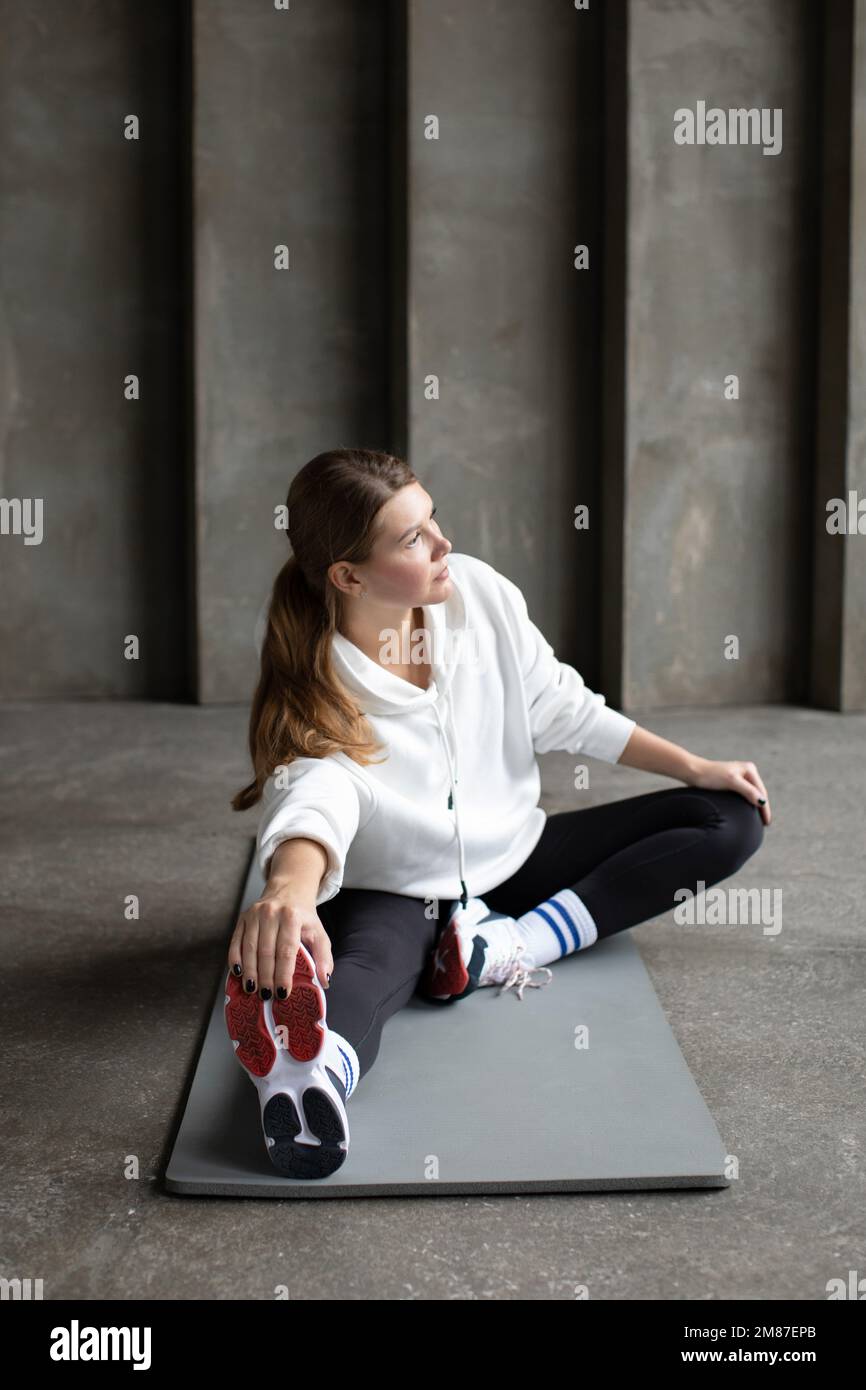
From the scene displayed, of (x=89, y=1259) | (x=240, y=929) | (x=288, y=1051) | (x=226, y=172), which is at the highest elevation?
(x=226, y=172)

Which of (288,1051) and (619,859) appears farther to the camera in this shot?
(619,859)

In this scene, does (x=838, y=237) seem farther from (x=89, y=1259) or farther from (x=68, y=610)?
(x=89, y=1259)

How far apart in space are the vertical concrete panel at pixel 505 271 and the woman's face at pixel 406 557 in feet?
11.0

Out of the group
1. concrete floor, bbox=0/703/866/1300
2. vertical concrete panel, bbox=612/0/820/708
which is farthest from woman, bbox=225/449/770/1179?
vertical concrete panel, bbox=612/0/820/708

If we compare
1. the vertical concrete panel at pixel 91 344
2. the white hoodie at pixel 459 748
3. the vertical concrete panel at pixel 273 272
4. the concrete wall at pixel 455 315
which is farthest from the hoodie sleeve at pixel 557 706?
the vertical concrete panel at pixel 91 344

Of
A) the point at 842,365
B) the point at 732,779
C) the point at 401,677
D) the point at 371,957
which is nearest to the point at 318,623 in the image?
the point at 401,677

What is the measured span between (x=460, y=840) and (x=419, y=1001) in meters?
0.30

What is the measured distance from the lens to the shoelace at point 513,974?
2629 millimetres

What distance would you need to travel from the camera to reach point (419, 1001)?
2600 millimetres

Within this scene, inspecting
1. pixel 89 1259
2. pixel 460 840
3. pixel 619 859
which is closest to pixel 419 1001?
pixel 460 840

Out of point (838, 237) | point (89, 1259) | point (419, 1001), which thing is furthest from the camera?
point (838, 237)

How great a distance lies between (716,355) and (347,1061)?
4.31 metres

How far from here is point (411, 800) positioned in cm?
254

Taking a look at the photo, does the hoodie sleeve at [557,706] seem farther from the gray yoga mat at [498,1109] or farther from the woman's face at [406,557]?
the gray yoga mat at [498,1109]
